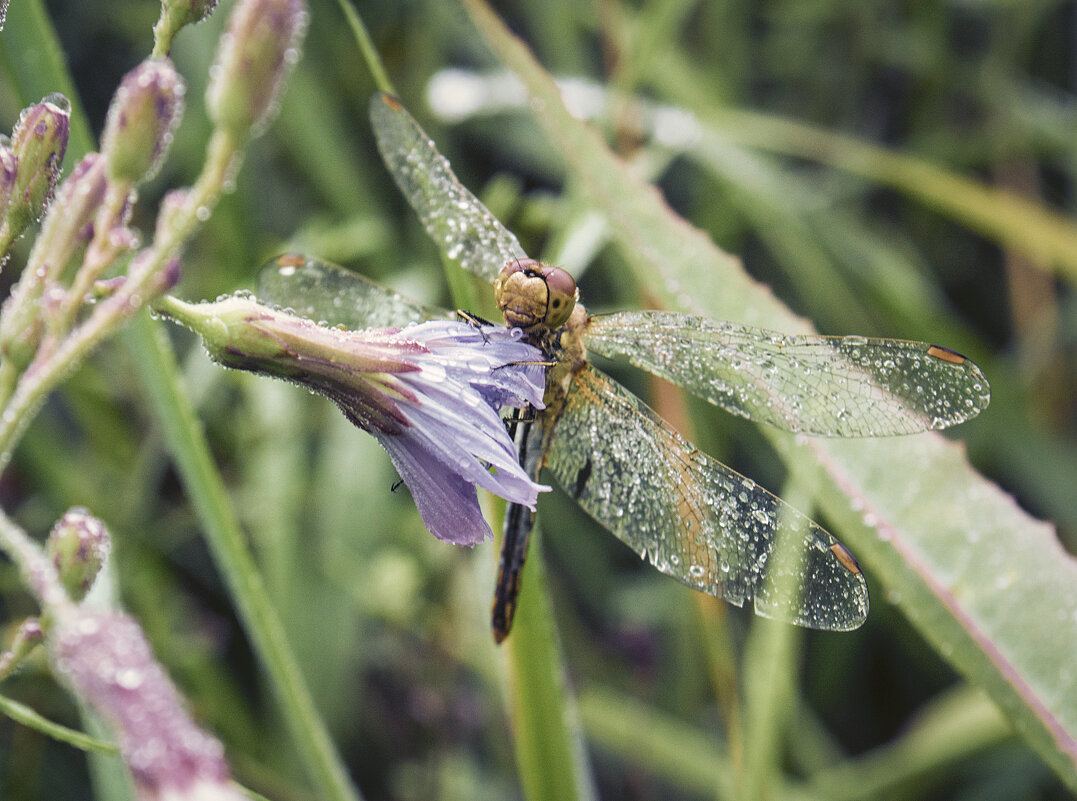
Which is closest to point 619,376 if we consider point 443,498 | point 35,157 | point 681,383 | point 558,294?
point 681,383

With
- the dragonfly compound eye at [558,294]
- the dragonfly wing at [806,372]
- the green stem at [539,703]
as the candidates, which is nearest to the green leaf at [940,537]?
the dragonfly wing at [806,372]

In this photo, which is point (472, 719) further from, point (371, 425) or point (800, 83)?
point (800, 83)

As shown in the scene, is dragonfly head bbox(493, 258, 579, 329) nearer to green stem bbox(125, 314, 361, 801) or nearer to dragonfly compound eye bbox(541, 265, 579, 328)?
dragonfly compound eye bbox(541, 265, 579, 328)

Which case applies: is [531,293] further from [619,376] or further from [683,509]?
[619,376]

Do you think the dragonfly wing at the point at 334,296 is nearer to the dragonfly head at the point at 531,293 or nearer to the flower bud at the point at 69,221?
the dragonfly head at the point at 531,293

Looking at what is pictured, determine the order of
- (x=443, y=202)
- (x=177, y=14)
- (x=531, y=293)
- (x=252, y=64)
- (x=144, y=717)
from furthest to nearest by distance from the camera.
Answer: (x=443, y=202)
(x=531, y=293)
(x=177, y=14)
(x=252, y=64)
(x=144, y=717)
